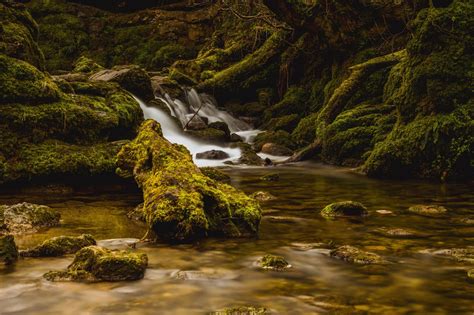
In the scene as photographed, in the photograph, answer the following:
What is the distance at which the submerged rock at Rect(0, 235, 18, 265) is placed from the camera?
468cm

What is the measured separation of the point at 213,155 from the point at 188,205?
9.54m

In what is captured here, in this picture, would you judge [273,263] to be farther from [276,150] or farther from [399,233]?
[276,150]

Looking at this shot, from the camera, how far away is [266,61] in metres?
21.4

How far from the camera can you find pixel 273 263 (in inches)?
187

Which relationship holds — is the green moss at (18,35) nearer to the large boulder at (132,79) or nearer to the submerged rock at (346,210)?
the large boulder at (132,79)

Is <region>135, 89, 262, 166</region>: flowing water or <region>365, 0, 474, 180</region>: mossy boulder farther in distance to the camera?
<region>135, 89, 262, 166</region>: flowing water

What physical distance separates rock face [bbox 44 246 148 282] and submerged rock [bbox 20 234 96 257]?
1.81 ft

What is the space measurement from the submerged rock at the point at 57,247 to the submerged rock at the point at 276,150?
36.1ft

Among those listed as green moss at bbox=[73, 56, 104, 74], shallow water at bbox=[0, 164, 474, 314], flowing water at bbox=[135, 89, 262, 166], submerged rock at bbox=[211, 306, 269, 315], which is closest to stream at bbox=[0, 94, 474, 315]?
shallow water at bbox=[0, 164, 474, 314]

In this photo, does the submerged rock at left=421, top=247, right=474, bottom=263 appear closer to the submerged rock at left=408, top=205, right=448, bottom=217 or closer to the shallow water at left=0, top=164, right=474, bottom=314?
the shallow water at left=0, top=164, right=474, bottom=314

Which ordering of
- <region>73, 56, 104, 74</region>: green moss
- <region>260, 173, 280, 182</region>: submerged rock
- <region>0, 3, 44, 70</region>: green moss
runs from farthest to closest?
<region>73, 56, 104, 74</region>: green moss → <region>260, 173, 280, 182</region>: submerged rock → <region>0, 3, 44, 70</region>: green moss

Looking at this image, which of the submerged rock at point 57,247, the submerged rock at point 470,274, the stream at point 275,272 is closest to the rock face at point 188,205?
the stream at point 275,272

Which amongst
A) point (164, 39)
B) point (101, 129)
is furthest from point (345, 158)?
point (164, 39)

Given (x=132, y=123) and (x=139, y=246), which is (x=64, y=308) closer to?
(x=139, y=246)
